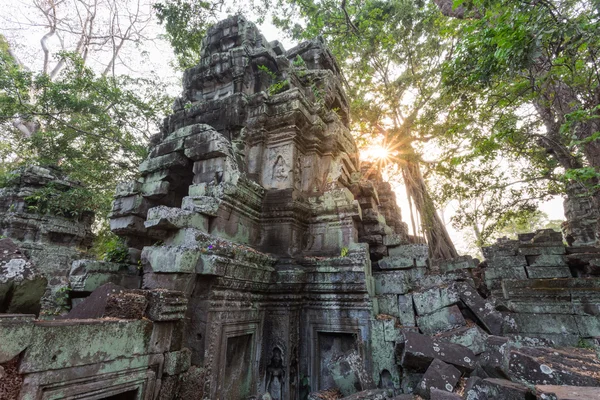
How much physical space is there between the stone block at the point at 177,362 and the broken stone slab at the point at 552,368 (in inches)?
109

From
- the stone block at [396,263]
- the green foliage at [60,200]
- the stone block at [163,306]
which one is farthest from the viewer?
the green foliage at [60,200]

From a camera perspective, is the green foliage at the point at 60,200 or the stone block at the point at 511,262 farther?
the green foliage at the point at 60,200

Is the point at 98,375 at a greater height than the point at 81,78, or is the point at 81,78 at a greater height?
the point at 81,78

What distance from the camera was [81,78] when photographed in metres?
8.96

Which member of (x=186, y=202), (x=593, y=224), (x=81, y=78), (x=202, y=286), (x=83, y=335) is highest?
(x=81, y=78)

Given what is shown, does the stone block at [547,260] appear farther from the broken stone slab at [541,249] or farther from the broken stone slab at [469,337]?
the broken stone slab at [469,337]

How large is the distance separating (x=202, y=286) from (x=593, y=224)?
40.1 ft

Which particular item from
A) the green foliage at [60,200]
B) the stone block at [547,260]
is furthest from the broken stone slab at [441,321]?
the green foliage at [60,200]

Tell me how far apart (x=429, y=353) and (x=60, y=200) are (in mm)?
9317

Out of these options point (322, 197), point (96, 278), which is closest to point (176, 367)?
point (96, 278)

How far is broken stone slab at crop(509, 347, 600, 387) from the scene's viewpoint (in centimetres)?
218

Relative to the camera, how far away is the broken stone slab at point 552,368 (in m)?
2.18

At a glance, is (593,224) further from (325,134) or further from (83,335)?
(83,335)

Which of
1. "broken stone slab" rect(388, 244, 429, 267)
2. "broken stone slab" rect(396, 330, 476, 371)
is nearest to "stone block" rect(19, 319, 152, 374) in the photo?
"broken stone slab" rect(396, 330, 476, 371)
